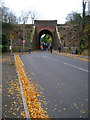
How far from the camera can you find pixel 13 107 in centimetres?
400

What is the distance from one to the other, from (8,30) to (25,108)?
1730 inches

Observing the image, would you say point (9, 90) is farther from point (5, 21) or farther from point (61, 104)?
point (5, 21)

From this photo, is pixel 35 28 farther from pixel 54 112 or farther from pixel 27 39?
pixel 54 112

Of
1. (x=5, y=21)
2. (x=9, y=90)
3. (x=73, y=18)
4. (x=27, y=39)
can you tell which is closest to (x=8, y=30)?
(x=5, y=21)

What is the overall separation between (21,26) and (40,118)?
47.5 meters

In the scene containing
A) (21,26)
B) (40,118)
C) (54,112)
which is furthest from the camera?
(21,26)

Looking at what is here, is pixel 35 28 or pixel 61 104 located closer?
pixel 61 104

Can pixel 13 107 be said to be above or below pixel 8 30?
below

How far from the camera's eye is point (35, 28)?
5038cm

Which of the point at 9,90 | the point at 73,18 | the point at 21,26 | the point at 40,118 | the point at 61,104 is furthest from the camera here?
the point at 73,18

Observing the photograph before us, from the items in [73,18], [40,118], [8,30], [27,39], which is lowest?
[40,118]

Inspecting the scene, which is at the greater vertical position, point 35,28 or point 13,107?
point 35,28

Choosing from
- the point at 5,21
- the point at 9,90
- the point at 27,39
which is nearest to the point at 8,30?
the point at 5,21

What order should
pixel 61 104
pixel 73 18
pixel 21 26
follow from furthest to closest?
pixel 73 18
pixel 21 26
pixel 61 104
